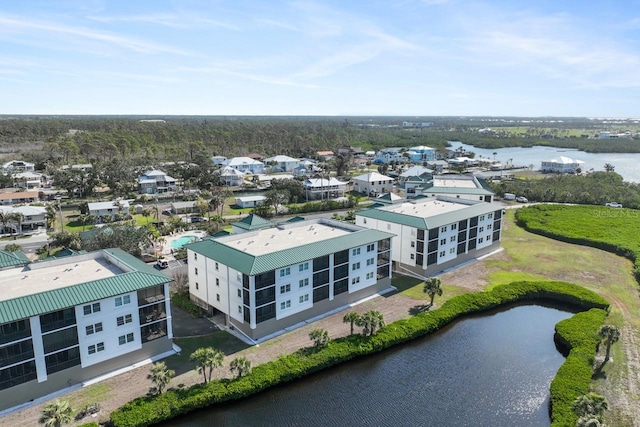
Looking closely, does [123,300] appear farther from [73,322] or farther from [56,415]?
[56,415]

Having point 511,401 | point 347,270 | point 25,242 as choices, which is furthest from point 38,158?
point 511,401

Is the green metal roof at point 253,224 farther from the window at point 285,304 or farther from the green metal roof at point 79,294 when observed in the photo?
the green metal roof at point 79,294

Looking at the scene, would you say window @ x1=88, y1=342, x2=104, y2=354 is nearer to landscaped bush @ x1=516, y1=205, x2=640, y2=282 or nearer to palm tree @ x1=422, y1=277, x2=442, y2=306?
palm tree @ x1=422, y1=277, x2=442, y2=306

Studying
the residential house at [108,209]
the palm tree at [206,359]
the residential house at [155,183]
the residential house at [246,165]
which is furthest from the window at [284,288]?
the residential house at [246,165]

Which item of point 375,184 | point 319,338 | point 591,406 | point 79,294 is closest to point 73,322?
point 79,294

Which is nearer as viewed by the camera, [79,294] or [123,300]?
[79,294]

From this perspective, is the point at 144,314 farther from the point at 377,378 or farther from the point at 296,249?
the point at 377,378
